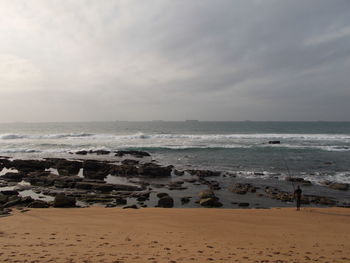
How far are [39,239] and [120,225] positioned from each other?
2.92 meters

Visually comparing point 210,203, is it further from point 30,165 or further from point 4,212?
point 30,165

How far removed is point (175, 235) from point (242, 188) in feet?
31.8

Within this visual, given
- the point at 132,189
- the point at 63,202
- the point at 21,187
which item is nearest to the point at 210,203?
the point at 132,189

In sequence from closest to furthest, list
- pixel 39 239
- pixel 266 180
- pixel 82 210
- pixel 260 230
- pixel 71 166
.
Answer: pixel 39 239 < pixel 260 230 < pixel 82 210 < pixel 266 180 < pixel 71 166

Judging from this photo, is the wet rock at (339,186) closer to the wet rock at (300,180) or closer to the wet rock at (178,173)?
the wet rock at (300,180)

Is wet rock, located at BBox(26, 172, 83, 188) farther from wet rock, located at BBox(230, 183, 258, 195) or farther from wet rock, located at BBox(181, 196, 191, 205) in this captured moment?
wet rock, located at BBox(230, 183, 258, 195)

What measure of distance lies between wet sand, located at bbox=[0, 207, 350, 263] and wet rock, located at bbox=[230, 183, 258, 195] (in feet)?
14.2

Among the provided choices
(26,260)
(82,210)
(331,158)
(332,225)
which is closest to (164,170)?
(82,210)

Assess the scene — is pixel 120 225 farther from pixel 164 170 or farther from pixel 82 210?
pixel 164 170

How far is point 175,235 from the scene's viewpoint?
886 cm

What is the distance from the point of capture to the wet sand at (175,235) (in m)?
6.92

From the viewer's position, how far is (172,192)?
1700cm

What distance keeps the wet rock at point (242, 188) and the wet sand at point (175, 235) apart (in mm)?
4326

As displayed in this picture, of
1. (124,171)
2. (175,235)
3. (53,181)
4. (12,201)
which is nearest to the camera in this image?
(175,235)
